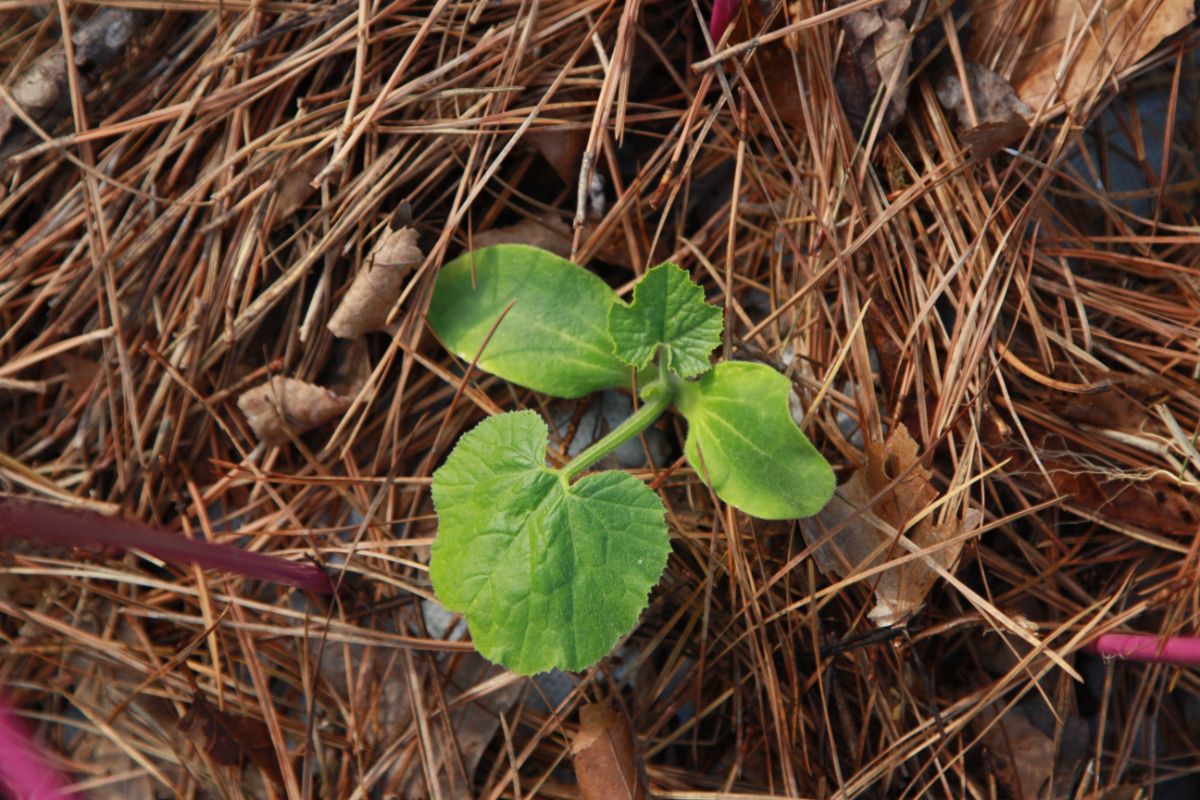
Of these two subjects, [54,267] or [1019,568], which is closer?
[1019,568]

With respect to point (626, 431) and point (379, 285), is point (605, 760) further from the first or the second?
point (379, 285)

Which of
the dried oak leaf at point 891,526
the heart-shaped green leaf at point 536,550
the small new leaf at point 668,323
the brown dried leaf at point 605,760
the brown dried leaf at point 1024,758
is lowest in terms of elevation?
the brown dried leaf at point 1024,758

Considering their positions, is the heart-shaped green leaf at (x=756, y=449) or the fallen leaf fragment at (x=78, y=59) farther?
the fallen leaf fragment at (x=78, y=59)

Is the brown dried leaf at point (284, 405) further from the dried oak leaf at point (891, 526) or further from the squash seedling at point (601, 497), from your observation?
the dried oak leaf at point (891, 526)

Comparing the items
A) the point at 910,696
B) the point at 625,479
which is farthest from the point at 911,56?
the point at 910,696

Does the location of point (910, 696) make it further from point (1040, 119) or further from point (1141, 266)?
point (1040, 119)

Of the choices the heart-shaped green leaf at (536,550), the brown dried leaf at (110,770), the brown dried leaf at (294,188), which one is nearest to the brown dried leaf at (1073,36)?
the heart-shaped green leaf at (536,550)

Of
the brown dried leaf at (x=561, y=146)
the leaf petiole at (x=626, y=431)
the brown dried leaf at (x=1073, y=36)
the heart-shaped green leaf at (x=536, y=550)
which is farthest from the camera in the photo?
the brown dried leaf at (x=561, y=146)
